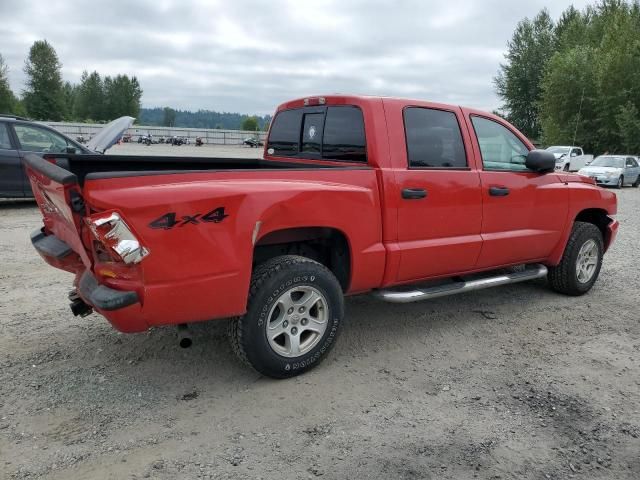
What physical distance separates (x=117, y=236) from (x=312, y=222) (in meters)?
1.25

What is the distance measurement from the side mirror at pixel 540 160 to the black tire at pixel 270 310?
234cm

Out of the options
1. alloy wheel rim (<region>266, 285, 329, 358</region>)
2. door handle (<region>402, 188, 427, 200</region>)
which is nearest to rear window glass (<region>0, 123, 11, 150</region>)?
alloy wheel rim (<region>266, 285, 329, 358</region>)

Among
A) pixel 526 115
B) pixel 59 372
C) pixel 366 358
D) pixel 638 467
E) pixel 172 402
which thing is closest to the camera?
pixel 638 467

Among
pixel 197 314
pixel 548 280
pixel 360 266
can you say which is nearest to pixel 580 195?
pixel 548 280

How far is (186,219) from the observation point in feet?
9.68

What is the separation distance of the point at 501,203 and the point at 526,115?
2034 inches

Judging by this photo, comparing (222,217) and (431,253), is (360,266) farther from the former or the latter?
(222,217)

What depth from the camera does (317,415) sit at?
320cm

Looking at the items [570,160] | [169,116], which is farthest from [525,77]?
[169,116]

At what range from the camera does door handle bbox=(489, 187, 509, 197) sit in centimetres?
457

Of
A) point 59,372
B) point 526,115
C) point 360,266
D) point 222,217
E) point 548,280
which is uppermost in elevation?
point 526,115

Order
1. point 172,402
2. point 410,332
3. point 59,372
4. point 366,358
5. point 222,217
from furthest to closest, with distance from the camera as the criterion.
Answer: point 410,332 < point 366,358 < point 59,372 < point 172,402 < point 222,217

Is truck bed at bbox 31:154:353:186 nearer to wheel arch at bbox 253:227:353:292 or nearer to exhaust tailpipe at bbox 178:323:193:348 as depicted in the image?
wheel arch at bbox 253:227:353:292

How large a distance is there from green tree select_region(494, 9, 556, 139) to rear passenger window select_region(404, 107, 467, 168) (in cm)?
5017
